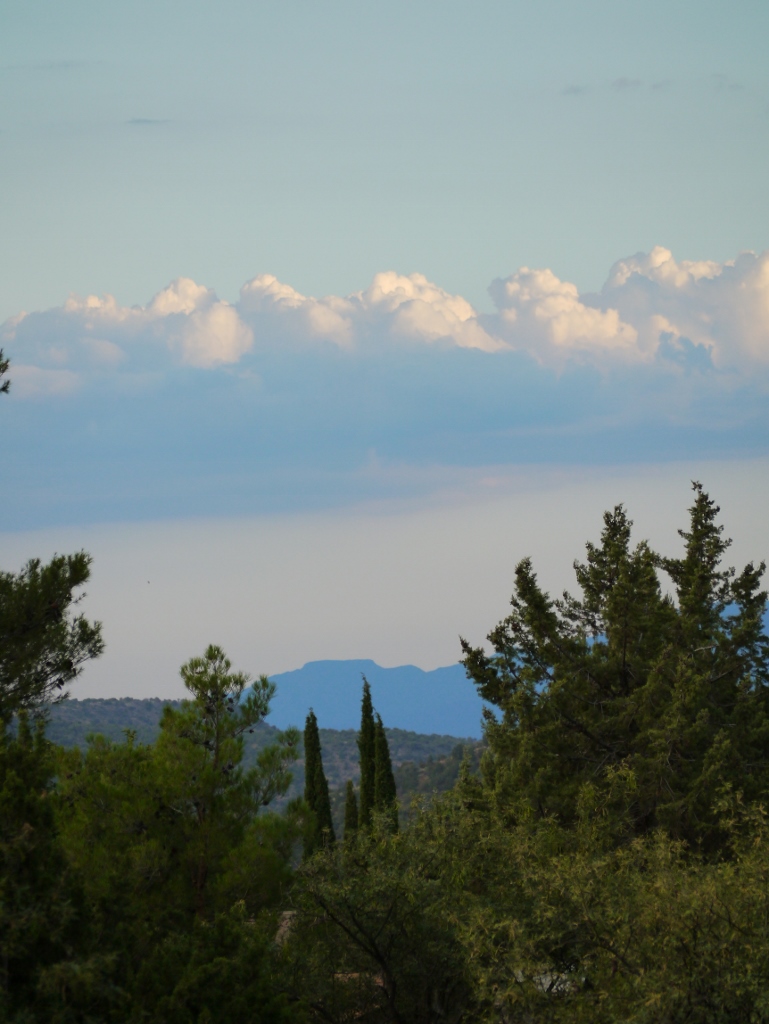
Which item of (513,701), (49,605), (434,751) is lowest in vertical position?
(434,751)

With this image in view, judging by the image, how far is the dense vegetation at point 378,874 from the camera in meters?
10.9

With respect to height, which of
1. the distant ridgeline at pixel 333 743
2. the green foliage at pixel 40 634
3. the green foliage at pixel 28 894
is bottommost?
the distant ridgeline at pixel 333 743

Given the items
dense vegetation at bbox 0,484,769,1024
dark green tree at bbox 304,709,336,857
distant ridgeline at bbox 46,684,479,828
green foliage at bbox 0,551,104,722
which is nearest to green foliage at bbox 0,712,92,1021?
dense vegetation at bbox 0,484,769,1024

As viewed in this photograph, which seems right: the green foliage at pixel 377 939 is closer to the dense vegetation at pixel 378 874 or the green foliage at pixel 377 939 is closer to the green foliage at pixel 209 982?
the dense vegetation at pixel 378 874

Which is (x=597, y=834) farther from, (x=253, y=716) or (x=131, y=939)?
(x=131, y=939)

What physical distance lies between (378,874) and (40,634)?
6.04m

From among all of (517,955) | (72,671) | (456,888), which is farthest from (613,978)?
(72,671)

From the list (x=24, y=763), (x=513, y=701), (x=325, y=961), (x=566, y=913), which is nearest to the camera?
(x=24, y=763)

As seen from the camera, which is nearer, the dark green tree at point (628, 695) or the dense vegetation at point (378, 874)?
the dense vegetation at point (378, 874)

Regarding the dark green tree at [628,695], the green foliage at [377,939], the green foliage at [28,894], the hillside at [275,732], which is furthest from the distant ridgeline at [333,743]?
the green foliage at [28,894]

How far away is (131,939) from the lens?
11.8m

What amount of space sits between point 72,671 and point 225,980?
646cm

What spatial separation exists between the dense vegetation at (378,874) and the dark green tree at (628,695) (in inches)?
3.6

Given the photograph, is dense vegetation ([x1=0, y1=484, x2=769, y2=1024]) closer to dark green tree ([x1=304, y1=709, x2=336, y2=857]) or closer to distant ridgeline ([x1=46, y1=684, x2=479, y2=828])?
dark green tree ([x1=304, y1=709, x2=336, y2=857])
